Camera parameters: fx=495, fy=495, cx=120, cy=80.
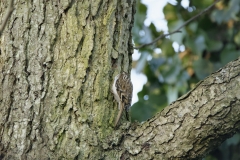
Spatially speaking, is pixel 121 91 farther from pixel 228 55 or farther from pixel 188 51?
pixel 188 51

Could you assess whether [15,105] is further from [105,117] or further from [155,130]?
[155,130]

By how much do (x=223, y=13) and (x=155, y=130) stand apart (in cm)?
151

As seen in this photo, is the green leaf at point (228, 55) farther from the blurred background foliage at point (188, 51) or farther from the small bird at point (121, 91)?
the small bird at point (121, 91)

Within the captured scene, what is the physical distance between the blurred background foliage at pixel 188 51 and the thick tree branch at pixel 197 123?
3.50 feet

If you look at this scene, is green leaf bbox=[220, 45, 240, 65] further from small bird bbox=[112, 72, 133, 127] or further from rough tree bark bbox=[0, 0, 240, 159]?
rough tree bark bbox=[0, 0, 240, 159]

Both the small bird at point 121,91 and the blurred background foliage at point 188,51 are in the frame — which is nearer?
the small bird at point 121,91

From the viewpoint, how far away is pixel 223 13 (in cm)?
311

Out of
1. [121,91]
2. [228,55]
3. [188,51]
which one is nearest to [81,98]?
[121,91]

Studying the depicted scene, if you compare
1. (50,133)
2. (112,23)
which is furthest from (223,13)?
(50,133)

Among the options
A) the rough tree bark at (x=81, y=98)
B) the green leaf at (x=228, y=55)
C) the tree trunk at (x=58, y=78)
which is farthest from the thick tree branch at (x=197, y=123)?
the green leaf at (x=228, y=55)

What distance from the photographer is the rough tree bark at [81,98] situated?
1.78m

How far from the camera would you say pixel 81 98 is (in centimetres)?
191

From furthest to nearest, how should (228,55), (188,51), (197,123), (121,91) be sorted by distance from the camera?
(188,51) → (228,55) → (121,91) → (197,123)

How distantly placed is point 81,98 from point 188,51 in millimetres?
1584
